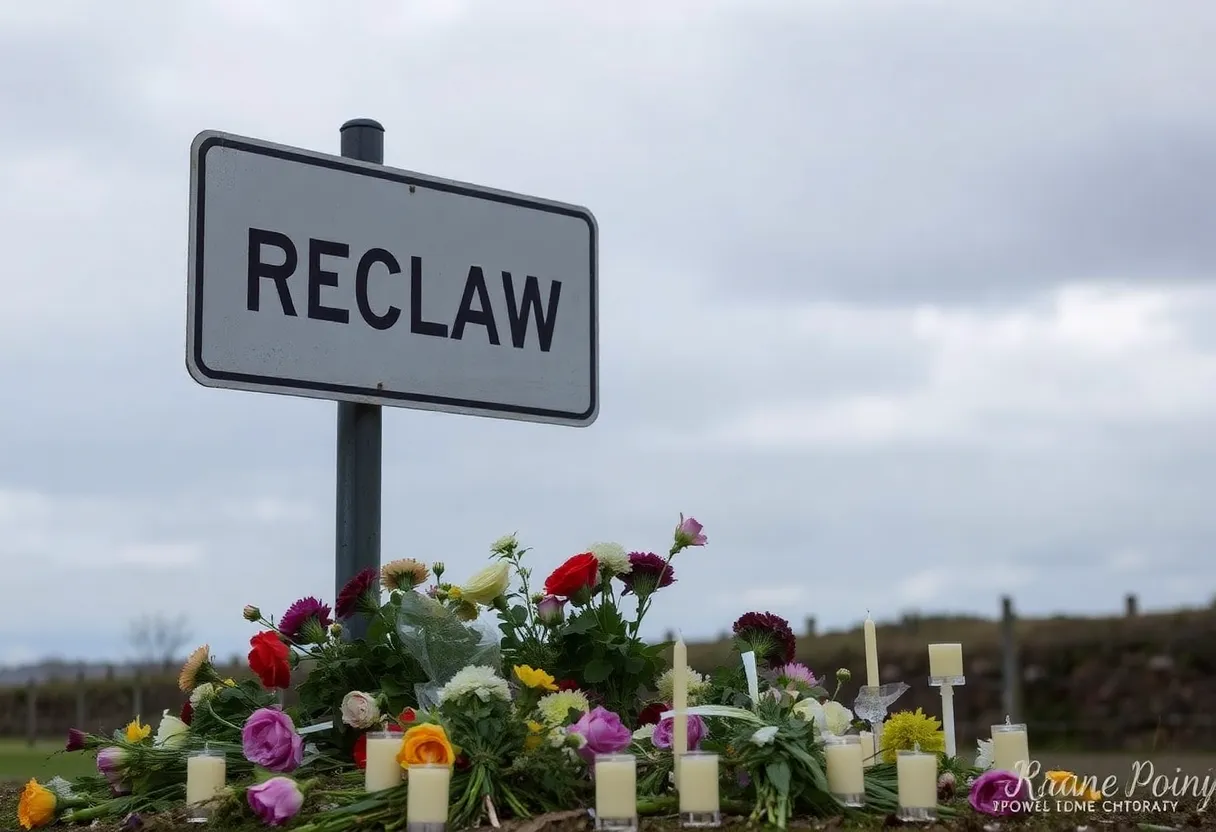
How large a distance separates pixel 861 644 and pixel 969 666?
1112 millimetres

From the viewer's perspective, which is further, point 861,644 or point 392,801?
point 861,644

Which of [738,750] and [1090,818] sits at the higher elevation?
[738,750]

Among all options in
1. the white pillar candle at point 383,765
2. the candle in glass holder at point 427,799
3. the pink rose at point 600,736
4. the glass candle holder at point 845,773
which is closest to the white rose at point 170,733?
the white pillar candle at point 383,765

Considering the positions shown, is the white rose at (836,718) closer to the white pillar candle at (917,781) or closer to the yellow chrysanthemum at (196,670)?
the white pillar candle at (917,781)

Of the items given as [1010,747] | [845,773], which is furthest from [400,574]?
[1010,747]

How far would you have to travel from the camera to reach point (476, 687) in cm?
243

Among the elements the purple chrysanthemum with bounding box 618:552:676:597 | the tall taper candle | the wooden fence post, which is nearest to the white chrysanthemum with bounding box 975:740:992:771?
the purple chrysanthemum with bounding box 618:552:676:597

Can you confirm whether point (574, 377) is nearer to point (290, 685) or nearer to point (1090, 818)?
point (290, 685)

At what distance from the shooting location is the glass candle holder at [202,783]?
8.44ft

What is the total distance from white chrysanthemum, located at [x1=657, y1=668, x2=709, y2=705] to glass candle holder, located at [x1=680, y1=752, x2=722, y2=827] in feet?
2.17

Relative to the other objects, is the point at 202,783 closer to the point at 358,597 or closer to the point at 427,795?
the point at 358,597

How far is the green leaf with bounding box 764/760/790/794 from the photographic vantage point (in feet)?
7.43

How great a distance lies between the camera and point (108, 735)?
125 inches

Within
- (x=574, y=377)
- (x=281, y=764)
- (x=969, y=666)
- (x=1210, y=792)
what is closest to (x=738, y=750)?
(x=281, y=764)
